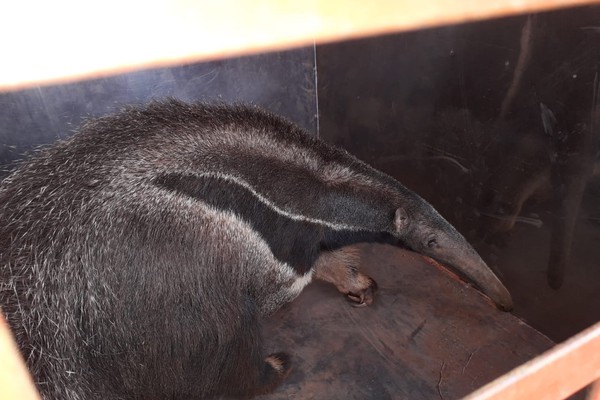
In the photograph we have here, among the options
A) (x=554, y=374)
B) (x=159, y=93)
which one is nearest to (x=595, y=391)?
(x=554, y=374)

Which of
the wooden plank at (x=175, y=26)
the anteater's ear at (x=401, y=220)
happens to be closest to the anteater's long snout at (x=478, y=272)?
the anteater's ear at (x=401, y=220)

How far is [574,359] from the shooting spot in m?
0.87

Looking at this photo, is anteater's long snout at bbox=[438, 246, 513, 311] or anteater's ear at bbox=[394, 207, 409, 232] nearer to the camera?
anteater's ear at bbox=[394, 207, 409, 232]

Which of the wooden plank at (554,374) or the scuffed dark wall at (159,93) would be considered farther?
the scuffed dark wall at (159,93)

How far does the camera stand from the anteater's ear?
239cm

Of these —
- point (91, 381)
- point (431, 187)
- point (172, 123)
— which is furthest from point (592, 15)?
point (91, 381)

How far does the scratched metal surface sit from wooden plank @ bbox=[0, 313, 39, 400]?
89.6 inches

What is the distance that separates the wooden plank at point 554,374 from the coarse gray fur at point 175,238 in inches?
59.7

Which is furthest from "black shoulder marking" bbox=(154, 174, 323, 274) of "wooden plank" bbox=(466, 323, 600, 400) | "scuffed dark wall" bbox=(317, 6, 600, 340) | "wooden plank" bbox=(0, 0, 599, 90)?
"wooden plank" bbox=(466, 323, 600, 400)

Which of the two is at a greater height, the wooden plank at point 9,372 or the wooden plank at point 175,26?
the wooden plank at point 175,26

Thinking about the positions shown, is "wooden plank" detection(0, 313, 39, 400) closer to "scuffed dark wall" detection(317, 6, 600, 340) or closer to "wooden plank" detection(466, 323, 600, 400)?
"wooden plank" detection(466, 323, 600, 400)

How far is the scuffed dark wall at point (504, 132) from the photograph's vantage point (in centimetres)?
246

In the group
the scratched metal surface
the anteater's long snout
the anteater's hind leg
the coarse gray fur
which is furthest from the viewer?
the scratched metal surface

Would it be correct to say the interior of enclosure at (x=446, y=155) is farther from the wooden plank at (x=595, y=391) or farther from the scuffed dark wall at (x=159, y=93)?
the wooden plank at (x=595, y=391)
